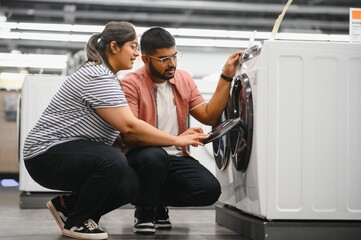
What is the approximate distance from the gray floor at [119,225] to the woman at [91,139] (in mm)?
205

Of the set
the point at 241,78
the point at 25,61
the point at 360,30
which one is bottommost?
the point at 25,61

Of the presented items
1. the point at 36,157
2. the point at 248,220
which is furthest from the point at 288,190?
the point at 36,157

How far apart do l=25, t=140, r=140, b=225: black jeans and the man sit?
7.0 inches

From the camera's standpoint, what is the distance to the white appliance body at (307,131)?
95.8 inches

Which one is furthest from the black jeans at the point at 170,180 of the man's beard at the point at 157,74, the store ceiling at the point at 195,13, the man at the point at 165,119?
the store ceiling at the point at 195,13

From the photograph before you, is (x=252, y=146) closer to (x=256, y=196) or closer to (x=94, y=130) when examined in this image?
(x=256, y=196)

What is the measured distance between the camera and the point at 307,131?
97.2 inches

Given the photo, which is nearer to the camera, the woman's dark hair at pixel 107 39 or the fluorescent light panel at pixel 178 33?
the woman's dark hair at pixel 107 39

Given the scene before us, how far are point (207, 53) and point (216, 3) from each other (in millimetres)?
5108

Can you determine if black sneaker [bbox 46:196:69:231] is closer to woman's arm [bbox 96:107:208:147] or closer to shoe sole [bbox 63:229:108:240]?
shoe sole [bbox 63:229:108:240]

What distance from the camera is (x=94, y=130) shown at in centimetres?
257

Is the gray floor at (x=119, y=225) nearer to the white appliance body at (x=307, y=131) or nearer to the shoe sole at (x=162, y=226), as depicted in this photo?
the shoe sole at (x=162, y=226)

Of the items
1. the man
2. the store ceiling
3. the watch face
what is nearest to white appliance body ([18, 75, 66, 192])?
the man

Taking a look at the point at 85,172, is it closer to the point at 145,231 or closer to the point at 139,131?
the point at 139,131
